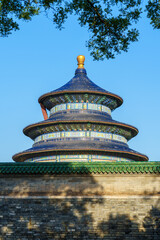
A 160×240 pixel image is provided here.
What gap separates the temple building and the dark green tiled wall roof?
9.74 meters

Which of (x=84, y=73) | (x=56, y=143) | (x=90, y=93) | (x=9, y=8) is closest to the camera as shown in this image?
(x=9, y=8)

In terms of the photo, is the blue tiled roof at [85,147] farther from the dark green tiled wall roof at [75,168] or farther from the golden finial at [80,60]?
the dark green tiled wall roof at [75,168]

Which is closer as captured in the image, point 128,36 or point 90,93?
point 128,36

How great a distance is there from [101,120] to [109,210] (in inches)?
500

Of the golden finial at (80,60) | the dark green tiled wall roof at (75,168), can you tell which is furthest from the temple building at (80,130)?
the dark green tiled wall roof at (75,168)

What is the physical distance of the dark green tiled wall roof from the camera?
17125 mm

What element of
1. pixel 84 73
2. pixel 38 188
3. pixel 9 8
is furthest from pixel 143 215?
pixel 84 73

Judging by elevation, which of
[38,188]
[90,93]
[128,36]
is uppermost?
[90,93]

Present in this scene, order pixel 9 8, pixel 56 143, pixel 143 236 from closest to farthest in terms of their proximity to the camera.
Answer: pixel 9 8
pixel 143 236
pixel 56 143

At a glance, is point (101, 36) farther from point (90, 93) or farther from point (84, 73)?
point (84, 73)

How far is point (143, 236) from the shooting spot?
16516 millimetres

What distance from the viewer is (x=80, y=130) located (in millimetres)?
29141

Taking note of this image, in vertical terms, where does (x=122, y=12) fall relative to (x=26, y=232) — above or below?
above

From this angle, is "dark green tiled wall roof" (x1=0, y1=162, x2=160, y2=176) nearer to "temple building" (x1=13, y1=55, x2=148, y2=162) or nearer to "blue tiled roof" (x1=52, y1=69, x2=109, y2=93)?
"temple building" (x1=13, y1=55, x2=148, y2=162)
